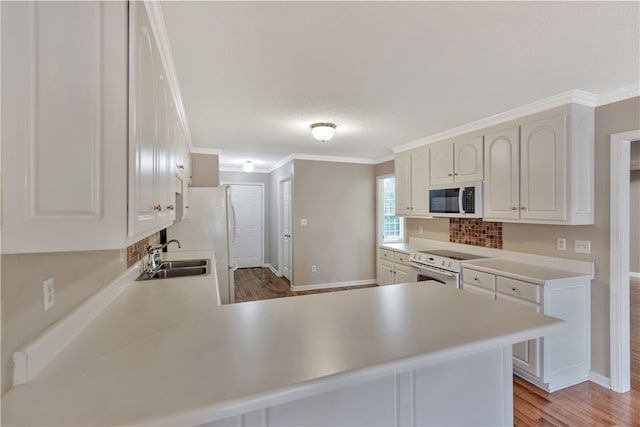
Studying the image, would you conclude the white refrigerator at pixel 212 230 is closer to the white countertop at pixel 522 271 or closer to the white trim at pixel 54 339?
the white trim at pixel 54 339

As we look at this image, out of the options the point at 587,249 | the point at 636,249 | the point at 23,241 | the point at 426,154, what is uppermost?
the point at 426,154

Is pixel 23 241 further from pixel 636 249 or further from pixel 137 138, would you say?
pixel 636 249

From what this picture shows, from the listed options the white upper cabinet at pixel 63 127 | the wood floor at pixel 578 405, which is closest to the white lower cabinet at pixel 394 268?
the wood floor at pixel 578 405

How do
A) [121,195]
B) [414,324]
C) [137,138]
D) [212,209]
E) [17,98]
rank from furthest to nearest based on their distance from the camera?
1. [212,209]
2. [414,324]
3. [137,138]
4. [121,195]
5. [17,98]

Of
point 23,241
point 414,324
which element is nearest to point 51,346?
point 23,241

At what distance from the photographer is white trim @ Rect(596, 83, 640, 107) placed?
2.26 m

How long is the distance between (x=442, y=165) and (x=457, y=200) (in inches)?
21.0

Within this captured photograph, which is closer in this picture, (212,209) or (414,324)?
(414,324)

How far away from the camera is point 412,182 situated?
415 cm

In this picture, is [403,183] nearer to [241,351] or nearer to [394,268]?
[394,268]

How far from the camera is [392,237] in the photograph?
562cm

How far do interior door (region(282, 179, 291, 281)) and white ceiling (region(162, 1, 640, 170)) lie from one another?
2630 millimetres

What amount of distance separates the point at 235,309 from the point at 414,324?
2.58ft

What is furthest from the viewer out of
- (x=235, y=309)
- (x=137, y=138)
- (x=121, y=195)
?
(x=235, y=309)
